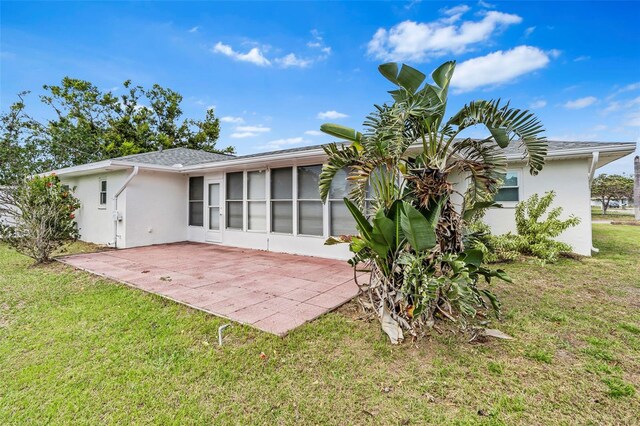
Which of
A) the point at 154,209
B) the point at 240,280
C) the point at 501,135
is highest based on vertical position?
the point at 501,135

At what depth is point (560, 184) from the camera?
7.87m

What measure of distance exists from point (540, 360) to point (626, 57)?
12.2 m

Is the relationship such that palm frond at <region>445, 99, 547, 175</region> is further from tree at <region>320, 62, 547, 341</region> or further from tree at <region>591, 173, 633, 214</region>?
tree at <region>591, 173, 633, 214</region>

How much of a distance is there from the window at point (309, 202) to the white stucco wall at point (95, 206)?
18.3ft

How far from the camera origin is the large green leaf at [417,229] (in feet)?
9.57

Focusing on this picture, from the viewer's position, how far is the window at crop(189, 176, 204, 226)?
407 inches

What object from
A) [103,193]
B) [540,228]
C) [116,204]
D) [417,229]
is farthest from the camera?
[103,193]

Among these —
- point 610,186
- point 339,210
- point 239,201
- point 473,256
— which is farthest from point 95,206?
point 610,186

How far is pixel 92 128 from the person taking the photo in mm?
21250

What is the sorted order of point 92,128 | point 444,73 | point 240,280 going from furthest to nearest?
point 92,128 < point 240,280 < point 444,73

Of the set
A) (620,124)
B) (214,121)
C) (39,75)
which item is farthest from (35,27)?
(620,124)

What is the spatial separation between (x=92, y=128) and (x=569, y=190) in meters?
27.3

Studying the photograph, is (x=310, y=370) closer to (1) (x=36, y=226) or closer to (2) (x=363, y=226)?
(2) (x=363, y=226)

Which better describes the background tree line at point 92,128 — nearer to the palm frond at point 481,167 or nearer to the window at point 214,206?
the window at point 214,206
